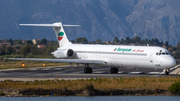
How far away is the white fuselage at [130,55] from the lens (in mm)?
43397

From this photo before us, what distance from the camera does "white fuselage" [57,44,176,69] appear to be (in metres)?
43.4

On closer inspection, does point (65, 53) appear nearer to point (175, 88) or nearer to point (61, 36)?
point (61, 36)

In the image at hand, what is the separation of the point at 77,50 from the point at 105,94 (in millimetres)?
22941

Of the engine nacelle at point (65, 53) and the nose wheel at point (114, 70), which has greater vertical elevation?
the engine nacelle at point (65, 53)

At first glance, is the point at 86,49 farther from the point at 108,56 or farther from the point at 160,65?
the point at 160,65

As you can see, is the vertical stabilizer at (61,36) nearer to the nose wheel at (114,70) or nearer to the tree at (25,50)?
the nose wheel at (114,70)

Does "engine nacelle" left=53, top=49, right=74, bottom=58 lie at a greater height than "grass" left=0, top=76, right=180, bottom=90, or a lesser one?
greater

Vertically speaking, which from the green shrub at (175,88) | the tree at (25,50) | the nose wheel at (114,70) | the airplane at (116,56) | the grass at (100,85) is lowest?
the green shrub at (175,88)

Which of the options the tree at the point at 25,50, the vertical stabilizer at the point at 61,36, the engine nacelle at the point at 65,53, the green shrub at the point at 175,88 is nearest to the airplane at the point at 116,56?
the engine nacelle at the point at 65,53

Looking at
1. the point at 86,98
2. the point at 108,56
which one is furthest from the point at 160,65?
the point at 86,98

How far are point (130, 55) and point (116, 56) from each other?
2.35m

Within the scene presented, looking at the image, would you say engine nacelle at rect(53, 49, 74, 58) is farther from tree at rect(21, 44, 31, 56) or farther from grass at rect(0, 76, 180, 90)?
tree at rect(21, 44, 31, 56)

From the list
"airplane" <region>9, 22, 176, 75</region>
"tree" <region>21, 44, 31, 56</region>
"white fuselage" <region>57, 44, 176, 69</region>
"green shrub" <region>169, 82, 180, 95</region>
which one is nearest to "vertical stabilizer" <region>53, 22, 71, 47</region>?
"airplane" <region>9, 22, 176, 75</region>

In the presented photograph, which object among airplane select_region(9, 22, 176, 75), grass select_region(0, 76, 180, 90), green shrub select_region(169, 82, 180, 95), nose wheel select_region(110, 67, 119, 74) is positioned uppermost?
airplane select_region(9, 22, 176, 75)
